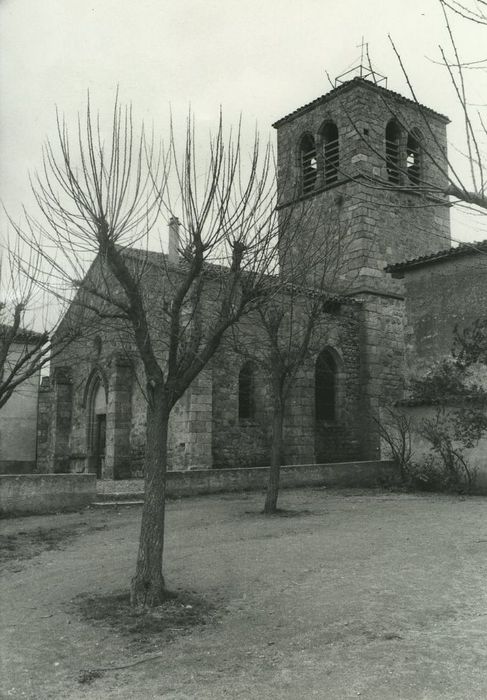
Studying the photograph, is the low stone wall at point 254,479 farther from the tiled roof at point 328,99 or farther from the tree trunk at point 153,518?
the tiled roof at point 328,99

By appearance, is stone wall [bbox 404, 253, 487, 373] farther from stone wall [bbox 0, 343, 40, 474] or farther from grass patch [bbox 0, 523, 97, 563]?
stone wall [bbox 0, 343, 40, 474]

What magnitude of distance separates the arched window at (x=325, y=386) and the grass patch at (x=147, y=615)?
536 inches

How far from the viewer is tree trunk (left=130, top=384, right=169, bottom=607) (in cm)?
599

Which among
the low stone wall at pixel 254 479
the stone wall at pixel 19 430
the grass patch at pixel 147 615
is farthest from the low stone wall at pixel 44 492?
the stone wall at pixel 19 430

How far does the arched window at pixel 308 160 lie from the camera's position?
77.8 feet

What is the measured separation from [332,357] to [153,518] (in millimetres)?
14425

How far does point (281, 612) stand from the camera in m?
5.65

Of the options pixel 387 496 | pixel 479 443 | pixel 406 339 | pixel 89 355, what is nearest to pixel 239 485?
pixel 387 496

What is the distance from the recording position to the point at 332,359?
20.1 metres

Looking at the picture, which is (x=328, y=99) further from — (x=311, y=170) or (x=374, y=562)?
(x=374, y=562)

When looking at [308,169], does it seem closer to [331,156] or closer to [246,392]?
[331,156]

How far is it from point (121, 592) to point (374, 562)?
293 centimetres

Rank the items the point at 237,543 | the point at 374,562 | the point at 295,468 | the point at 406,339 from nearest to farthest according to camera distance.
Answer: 1. the point at 374,562
2. the point at 237,543
3. the point at 295,468
4. the point at 406,339

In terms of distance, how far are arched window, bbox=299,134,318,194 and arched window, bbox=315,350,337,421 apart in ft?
23.8
